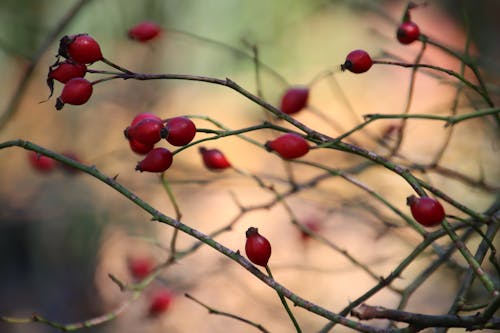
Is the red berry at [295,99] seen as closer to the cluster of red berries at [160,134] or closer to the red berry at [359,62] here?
the red berry at [359,62]

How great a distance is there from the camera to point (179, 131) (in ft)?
3.23

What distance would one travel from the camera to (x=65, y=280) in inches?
166

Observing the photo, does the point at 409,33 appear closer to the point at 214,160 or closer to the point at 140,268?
the point at 214,160

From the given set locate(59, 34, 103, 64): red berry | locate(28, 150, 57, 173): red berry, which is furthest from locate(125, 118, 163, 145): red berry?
locate(28, 150, 57, 173): red berry

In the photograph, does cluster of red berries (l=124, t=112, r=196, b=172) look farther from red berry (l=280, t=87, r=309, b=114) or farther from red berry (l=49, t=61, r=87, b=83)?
red berry (l=280, t=87, r=309, b=114)

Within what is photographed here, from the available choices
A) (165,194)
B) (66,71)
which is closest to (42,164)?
(66,71)

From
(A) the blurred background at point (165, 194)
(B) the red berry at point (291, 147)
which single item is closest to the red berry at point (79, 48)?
(B) the red berry at point (291, 147)

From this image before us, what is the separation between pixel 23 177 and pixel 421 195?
13.9ft

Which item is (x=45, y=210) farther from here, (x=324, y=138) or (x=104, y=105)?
(x=324, y=138)

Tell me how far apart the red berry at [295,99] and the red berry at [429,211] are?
62 cm

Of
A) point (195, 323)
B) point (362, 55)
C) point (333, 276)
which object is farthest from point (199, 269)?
point (362, 55)

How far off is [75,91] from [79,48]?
67mm

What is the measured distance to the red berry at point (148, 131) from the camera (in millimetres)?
1009

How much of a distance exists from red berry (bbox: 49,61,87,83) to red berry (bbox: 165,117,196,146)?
0.56ft
